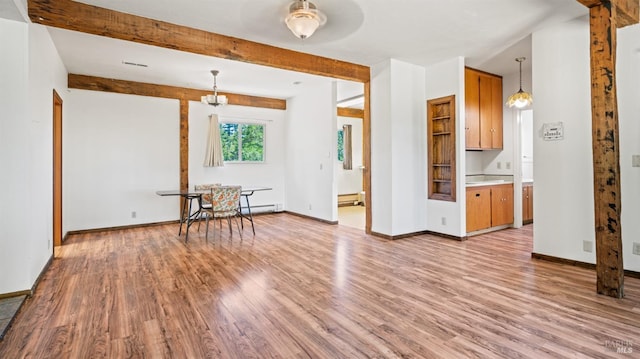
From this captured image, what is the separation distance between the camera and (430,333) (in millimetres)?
2186

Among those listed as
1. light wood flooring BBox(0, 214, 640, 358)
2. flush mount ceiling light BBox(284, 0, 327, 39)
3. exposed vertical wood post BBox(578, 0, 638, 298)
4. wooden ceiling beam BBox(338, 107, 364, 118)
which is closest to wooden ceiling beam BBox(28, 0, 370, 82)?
flush mount ceiling light BBox(284, 0, 327, 39)

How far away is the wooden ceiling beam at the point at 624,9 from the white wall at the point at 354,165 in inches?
266

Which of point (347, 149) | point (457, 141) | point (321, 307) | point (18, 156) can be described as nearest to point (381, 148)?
point (457, 141)

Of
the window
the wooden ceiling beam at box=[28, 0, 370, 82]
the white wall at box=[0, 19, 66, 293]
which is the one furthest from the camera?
the window

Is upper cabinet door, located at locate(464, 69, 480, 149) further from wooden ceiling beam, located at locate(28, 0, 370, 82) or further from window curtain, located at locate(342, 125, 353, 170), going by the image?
window curtain, located at locate(342, 125, 353, 170)

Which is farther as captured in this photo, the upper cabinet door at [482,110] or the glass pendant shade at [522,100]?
the upper cabinet door at [482,110]

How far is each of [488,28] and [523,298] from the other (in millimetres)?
2835

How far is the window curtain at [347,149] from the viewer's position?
960 cm

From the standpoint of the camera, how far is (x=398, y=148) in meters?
5.04

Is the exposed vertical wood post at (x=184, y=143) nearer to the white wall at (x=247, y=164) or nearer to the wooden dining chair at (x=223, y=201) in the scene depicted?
the white wall at (x=247, y=164)

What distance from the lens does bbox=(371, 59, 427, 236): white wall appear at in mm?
4992

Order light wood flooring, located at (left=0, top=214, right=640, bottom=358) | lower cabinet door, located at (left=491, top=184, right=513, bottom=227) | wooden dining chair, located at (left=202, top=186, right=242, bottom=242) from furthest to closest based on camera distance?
lower cabinet door, located at (left=491, top=184, right=513, bottom=227), wooden dining chair, located at (left=202, top=186, right=242, bottom=242), light wood flooring, located at (left=0, top=214, right=640, bottom=358)

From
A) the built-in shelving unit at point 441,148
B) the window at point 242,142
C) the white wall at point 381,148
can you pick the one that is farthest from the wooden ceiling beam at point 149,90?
the built-in shelving unit at point 441,148

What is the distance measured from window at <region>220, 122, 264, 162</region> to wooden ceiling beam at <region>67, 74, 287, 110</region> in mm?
510
